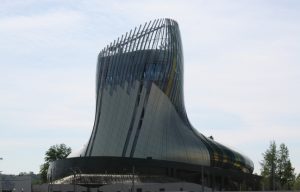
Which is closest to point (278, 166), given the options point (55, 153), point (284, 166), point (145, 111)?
point (284, 166)

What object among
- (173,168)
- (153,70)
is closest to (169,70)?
(153,70)

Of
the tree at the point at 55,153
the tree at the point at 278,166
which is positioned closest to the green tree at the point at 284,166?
the tree at the point at 278,166

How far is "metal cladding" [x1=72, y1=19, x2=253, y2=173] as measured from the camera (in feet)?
377

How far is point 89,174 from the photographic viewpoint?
106 m

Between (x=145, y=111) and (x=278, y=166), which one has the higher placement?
(x=145, y=111)

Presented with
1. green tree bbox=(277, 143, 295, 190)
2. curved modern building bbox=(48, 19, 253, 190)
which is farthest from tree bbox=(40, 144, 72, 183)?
green tree bbox=(277, 143, 295, 190)

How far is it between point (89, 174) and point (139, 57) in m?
24.3

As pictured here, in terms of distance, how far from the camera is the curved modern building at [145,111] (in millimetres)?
114438

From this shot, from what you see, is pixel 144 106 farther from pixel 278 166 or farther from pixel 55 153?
pixel 55 153

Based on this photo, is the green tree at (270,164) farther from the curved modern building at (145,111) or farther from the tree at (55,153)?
the tree at (55,153)

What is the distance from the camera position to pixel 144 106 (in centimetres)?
11569

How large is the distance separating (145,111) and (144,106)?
0.92m

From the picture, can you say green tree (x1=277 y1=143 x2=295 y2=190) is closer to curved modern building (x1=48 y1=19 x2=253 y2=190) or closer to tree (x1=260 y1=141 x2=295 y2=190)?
tree (x1=260 y1=141 x2=295 y2=190)

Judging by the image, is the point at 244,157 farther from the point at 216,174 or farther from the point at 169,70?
the point at 169,70
